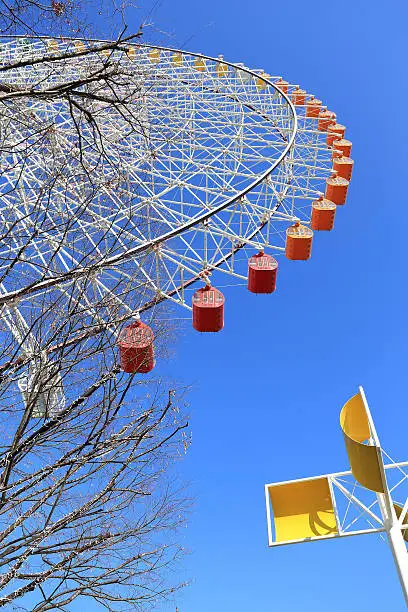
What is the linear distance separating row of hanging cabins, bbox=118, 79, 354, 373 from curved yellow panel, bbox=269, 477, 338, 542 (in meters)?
3.04

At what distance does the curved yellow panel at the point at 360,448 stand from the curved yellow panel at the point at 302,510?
0.91 meters

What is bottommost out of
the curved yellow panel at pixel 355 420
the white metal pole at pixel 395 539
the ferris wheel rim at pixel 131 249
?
the white metal pole at pixel 395 539

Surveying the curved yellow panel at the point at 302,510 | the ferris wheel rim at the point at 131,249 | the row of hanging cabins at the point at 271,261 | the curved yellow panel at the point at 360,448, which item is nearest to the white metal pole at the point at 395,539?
the curved yellow panel at the point at 360,448

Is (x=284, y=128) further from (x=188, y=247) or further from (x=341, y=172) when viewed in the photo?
(x=188, y=247)

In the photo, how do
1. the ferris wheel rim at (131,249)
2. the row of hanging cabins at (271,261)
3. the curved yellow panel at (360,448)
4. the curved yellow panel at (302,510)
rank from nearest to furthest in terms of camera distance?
the ferris wheel rim at (131,249), the curved yellow panel at (360,448), the row of hanging cabins at (271,261), the curved yellow panel at (302,510)

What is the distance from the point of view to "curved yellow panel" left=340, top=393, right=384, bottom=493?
23.6 ft

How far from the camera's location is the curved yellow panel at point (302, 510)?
26.0 feet

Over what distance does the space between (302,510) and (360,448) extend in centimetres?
175

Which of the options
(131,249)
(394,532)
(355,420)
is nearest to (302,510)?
(394,532)

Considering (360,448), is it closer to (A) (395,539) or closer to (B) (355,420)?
(B) (355,420)

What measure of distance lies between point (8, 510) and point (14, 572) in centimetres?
60

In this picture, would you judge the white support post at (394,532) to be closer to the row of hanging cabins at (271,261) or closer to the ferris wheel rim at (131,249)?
the row of hanging cabins at (271,261)

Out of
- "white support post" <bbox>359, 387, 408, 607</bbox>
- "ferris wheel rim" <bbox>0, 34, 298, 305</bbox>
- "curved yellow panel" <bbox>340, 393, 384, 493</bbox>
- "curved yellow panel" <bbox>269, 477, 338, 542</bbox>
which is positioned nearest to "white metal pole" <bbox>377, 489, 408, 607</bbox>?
"white support post" <bbox>359, 387, 408, 607</bbox>

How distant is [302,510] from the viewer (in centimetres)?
829
